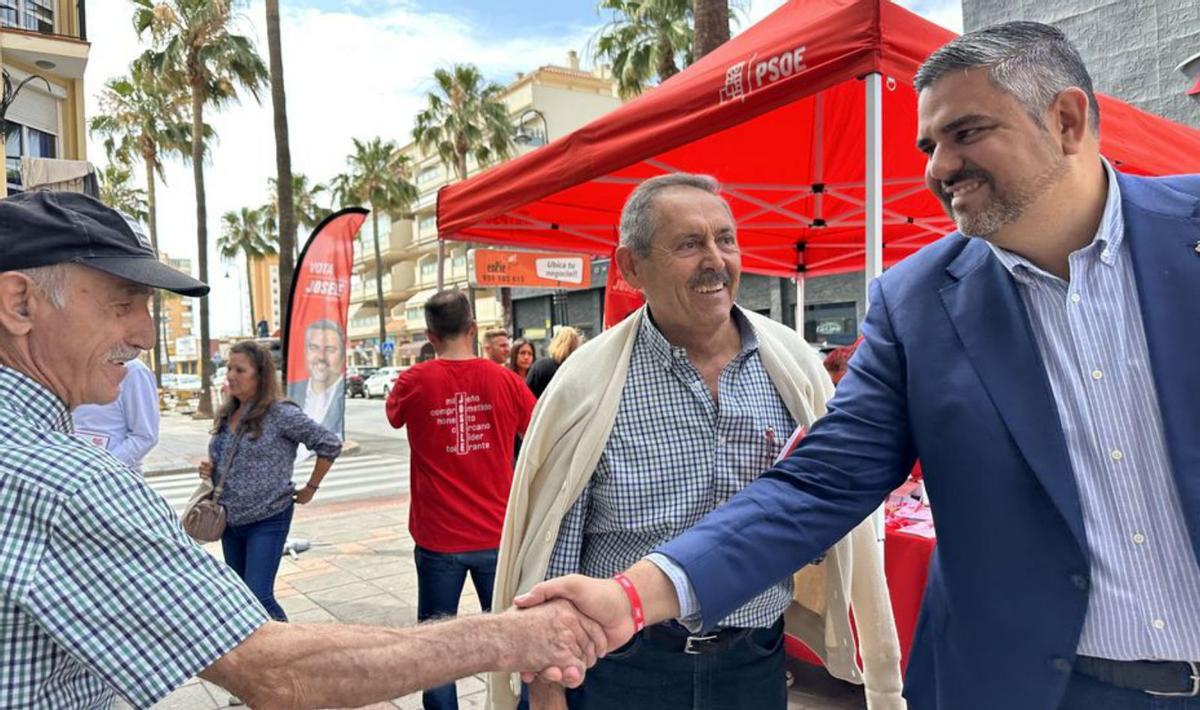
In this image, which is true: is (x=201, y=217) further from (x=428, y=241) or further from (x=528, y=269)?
(x=428, y=241)

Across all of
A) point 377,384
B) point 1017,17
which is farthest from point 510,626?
point 377,384

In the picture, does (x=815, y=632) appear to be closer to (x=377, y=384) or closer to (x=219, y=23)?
(x=219, y=23)

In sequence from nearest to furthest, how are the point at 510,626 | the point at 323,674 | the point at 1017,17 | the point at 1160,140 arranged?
the point at 323,674, the point at 510,626, the point at 1160,140, the point at 1017,17

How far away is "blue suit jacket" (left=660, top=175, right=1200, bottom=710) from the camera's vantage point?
125cm

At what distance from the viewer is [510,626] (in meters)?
1.45

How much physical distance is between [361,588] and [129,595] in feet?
17.3

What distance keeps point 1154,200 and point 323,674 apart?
1.67m

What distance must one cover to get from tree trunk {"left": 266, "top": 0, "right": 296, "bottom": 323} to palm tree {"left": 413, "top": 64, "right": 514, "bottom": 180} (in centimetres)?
1655

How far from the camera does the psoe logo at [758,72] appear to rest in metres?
3.00

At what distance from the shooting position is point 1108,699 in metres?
1.24

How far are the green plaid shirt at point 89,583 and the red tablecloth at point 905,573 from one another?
2.79 metres

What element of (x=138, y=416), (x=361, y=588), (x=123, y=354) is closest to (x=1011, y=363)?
(x=123, y=354)

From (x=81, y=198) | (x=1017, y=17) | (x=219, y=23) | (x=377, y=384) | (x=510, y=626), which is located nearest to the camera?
(x=81, y=198)

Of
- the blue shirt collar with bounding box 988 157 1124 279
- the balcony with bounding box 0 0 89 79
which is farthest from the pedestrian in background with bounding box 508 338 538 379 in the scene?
the balcony with bounding box 0 0 89 79
